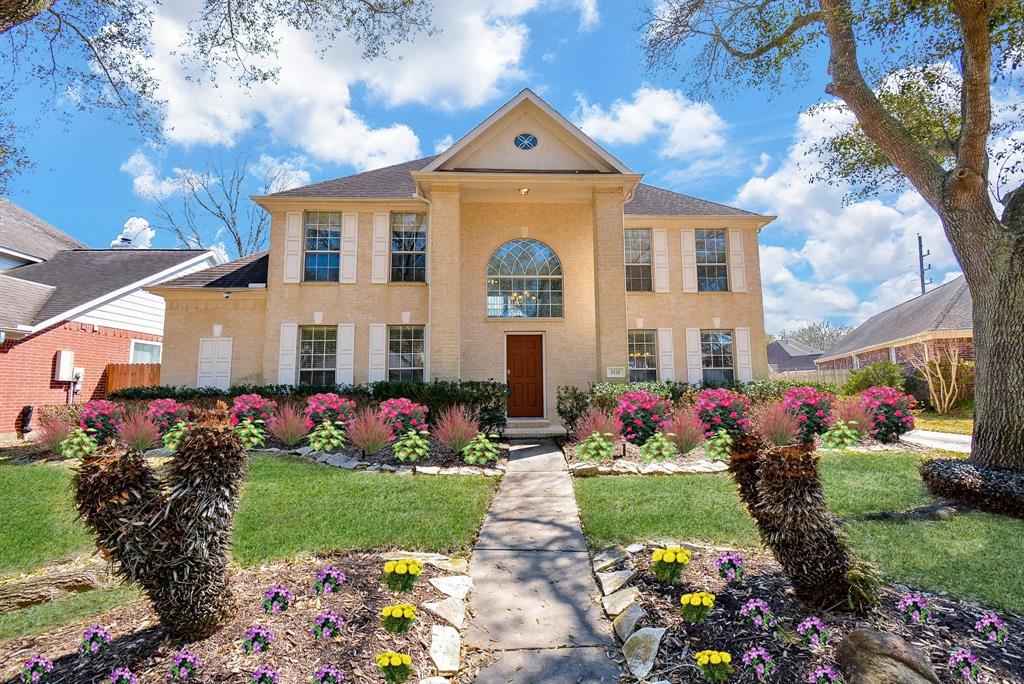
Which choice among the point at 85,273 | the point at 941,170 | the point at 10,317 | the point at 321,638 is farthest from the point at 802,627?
the point at 85,273

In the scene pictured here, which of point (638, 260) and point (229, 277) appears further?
point (638, 260)

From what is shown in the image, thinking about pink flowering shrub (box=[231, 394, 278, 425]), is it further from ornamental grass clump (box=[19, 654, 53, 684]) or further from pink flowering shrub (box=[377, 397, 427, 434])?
ornamental grass clump (box=[19, 654, 53, 684])

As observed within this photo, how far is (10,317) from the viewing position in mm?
11500

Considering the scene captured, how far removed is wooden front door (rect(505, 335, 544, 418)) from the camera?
12375 mm

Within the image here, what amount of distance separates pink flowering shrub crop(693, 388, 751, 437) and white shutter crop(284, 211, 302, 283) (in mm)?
10168

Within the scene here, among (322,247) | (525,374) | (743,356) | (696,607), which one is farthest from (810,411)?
(322,247)

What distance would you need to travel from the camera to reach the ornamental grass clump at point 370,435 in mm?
8086

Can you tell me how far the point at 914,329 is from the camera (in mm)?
18859

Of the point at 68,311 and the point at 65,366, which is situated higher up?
the point at 68,311

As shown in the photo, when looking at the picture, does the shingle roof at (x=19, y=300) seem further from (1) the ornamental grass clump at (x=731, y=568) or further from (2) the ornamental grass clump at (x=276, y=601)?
(1) the ornamental grass clump at (x=731, y=568)

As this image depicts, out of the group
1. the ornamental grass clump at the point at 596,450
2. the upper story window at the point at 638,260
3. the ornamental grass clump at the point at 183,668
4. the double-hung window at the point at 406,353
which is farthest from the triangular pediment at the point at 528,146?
the ornamental grass clump at the point at 183,668

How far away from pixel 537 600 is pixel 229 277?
1313 centimetres

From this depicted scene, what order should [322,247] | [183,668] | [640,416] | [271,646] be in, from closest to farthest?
1. [183,668]
2. [271,646]
3. [640,416]
4. [322,247]

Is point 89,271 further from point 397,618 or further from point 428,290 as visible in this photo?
point 397,618
